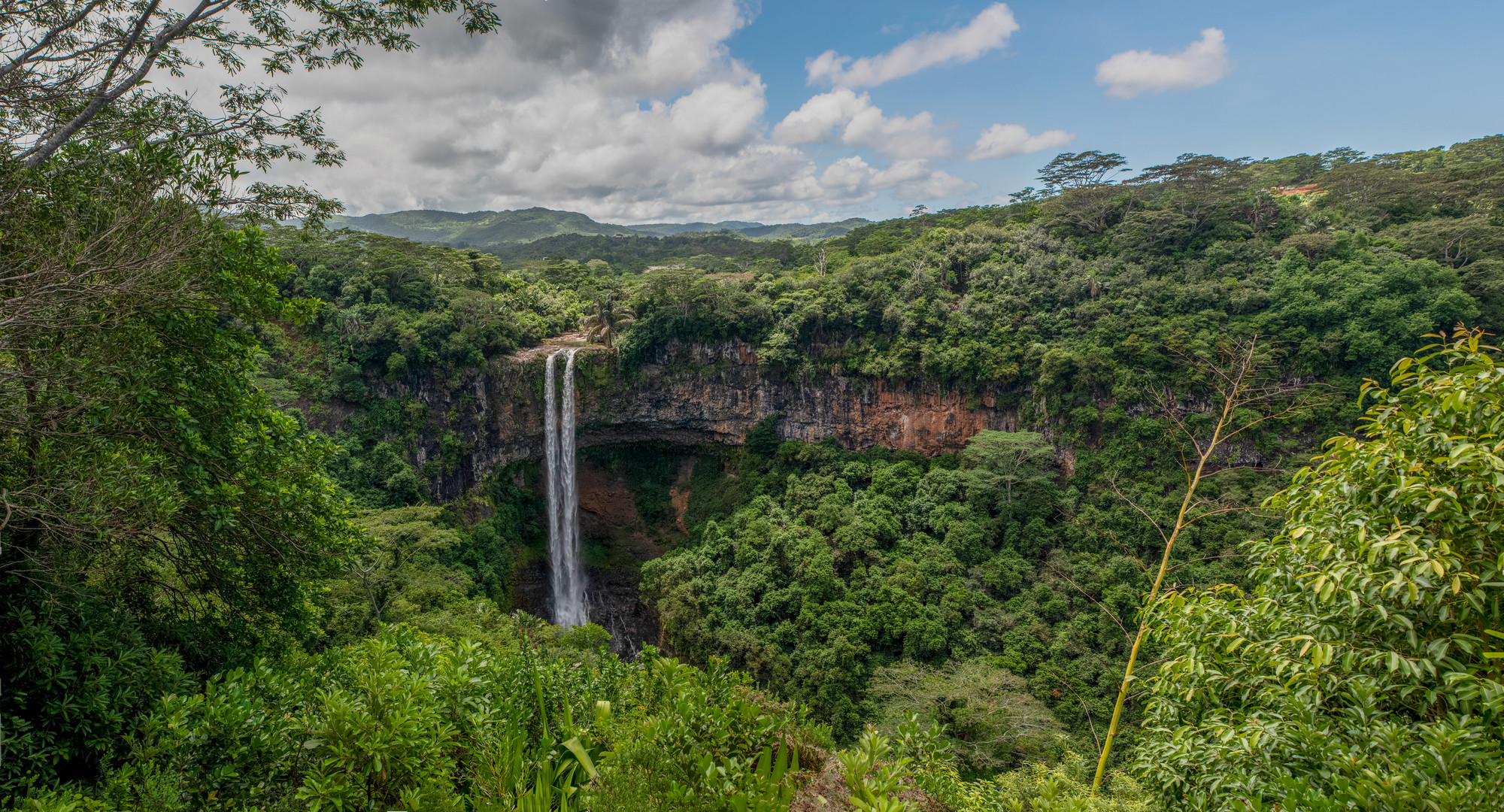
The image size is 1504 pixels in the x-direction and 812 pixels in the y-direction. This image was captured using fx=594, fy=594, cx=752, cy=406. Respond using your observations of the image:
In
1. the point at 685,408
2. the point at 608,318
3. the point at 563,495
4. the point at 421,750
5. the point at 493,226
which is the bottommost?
the point at 563,495

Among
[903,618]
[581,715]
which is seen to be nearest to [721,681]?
[581,715]

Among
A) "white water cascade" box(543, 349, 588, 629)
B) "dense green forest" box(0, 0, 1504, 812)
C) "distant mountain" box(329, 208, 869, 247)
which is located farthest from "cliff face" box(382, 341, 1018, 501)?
"distant mountain" box(329, 208, 869, 247)

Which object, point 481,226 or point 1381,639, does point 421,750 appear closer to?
point 1381,639

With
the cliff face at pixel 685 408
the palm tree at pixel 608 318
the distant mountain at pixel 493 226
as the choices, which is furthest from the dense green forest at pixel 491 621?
the distant mountain at pixel 493 226

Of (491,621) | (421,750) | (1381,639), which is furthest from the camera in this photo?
(491,621)

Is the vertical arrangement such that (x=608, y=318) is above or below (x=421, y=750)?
above

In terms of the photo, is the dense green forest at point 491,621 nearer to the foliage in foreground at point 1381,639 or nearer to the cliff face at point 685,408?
the foliage in foreground at point 1381,639

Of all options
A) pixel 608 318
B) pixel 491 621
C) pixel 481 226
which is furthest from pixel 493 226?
pixel 491 621
